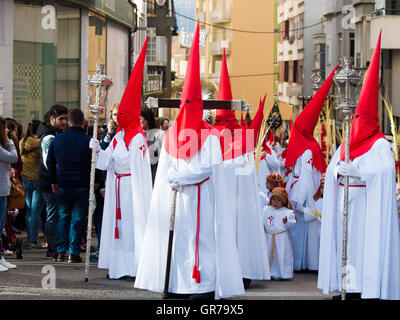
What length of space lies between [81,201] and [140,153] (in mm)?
1333

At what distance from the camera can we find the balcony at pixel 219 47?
2554 inches

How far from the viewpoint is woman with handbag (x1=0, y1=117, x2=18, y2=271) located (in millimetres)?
10570

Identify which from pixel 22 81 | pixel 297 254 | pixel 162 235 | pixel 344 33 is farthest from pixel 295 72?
pixel 162 235

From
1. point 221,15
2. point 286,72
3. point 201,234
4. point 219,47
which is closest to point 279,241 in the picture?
point 201,234

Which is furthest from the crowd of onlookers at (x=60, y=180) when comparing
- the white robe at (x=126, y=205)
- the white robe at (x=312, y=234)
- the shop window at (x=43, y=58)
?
the shop window at (x=43, y=58)

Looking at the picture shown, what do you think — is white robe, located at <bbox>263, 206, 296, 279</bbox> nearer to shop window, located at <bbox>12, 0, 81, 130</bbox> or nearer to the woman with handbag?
the woman with handbag

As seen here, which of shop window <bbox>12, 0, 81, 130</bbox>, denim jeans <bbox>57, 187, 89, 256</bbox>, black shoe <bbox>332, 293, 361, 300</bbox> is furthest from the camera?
shop window <bbox>12, 0, 81, 130</bbox>

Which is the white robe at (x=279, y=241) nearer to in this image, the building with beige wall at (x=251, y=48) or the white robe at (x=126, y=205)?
the white robe at (x=126, y=205)

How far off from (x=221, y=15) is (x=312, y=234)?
179ft

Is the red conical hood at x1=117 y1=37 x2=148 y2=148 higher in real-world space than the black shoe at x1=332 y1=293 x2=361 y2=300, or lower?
higher

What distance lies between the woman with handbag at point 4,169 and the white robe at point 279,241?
321cm

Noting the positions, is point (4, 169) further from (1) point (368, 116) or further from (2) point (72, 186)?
(1) point (368, 116)

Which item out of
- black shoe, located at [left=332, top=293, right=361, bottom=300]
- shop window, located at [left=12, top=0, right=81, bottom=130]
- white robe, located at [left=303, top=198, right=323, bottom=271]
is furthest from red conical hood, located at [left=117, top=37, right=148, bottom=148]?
shop window, located at [left=12, top=0, right=81, bottom=130]

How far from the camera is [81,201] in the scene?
37.9 ft
